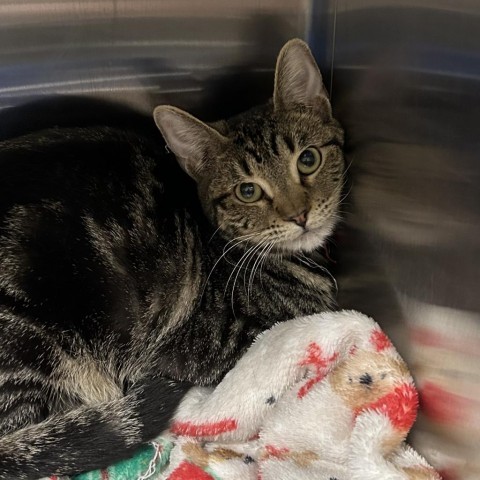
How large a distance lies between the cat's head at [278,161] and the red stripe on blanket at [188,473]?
460 millimetres

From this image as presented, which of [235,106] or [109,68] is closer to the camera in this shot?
[109,68]

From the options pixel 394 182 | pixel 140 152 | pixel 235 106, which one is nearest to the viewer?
pixel 394 182

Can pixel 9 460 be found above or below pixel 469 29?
below

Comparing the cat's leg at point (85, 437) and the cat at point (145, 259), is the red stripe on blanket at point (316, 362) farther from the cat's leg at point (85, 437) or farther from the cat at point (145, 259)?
the cat's leg at point (85, 437)

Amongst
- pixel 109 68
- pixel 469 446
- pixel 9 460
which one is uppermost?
pixel 109 68

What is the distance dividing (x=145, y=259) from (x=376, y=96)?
54 cm

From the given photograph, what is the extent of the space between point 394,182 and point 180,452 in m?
0.67

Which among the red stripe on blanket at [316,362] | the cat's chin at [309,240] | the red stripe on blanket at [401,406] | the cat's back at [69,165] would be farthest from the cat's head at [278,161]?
the red stripe on blanket at [401,406]

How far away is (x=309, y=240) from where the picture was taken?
4.40 feet

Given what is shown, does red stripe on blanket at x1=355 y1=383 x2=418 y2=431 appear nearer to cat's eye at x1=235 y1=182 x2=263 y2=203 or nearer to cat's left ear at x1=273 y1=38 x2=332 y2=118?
cat's eye at x1=235 y1=182 x2=263 y2=203

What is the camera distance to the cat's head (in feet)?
4.20

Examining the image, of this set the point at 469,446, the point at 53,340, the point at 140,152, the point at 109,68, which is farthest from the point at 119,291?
the point at 469,446

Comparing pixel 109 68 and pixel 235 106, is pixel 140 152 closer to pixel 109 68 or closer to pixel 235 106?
pixel 109 68

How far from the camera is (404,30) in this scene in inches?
38.8
